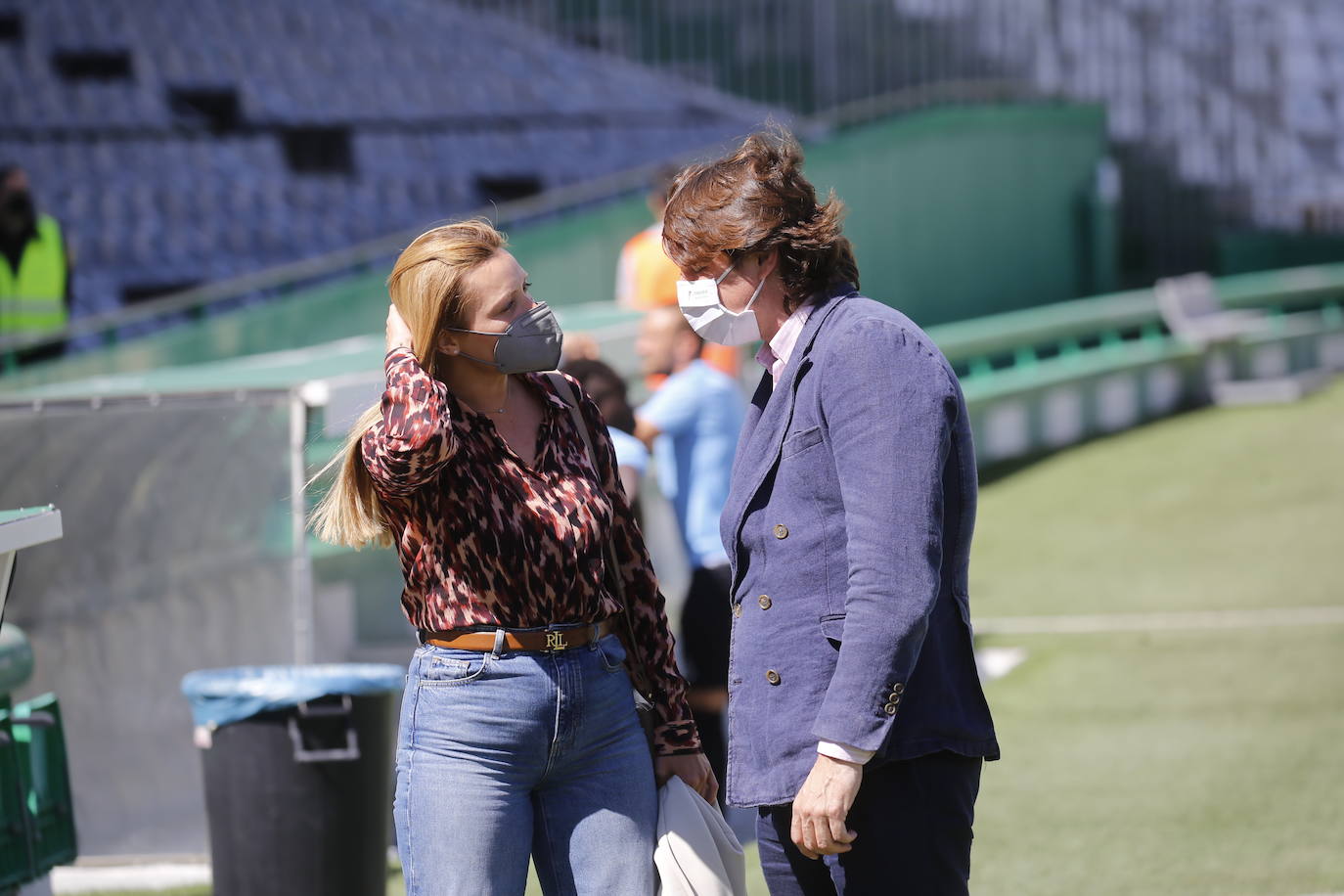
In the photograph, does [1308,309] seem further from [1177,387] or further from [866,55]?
Result: [866,55]

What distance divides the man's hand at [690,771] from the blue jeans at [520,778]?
0.07m

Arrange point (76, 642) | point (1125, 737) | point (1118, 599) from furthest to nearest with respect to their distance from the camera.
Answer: point (1118, 599)
point (1125, 737)
point (76, 642)

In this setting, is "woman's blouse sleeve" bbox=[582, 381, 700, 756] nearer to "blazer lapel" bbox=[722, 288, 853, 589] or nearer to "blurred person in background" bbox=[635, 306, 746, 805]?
"blazer lapel" bbox=[722, 288, 853, 589]

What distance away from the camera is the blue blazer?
8.16ft

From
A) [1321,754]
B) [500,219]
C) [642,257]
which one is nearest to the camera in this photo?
[1321,754]

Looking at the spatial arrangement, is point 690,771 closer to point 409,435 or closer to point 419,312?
point 409,435

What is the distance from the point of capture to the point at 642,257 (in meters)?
7.30

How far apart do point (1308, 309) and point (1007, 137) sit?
3.65 m

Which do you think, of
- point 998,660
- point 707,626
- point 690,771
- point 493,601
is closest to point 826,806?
point 690,771

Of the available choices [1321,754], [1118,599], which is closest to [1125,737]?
[1321,754]

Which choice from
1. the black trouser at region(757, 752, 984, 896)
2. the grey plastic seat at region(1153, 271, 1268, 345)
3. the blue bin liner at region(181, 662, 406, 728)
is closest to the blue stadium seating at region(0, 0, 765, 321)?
the grey plastic seat at region(1153, 271, 1268, 345)

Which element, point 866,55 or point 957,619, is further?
point 866,55

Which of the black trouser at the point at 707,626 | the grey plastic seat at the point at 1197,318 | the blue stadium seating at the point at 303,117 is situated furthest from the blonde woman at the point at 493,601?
the blue stadium seating at the point at 303,117

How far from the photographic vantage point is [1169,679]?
7.07 m
